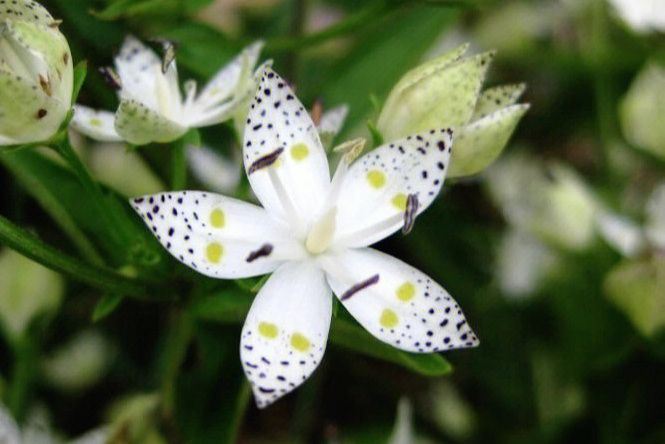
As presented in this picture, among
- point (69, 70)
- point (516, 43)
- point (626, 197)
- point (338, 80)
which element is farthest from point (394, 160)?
point (516, 43)

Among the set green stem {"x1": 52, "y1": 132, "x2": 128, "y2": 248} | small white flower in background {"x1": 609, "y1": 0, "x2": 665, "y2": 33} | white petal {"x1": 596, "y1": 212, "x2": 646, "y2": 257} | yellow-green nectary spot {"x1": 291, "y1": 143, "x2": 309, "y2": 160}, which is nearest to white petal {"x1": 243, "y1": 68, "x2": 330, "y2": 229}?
yellow-green nectary spot {"x1": 291, "y1": 143, "x2": 309, "y2": 160}

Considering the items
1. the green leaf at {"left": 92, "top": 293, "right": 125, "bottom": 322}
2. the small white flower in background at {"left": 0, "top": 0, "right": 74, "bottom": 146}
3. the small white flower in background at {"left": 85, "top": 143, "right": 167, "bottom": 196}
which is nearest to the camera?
the small white flower in background at {"left": 0, "top": 0, "right": 74, "bottom": 146}

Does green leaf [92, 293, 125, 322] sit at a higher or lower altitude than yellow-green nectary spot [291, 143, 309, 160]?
lower

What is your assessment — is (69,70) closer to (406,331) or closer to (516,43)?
(406,331)

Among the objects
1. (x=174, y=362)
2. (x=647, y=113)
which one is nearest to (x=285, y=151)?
(x=174, y=362)

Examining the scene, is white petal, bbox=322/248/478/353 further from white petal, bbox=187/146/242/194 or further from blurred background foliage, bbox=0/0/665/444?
white petal, bbox=187/146/242/194
